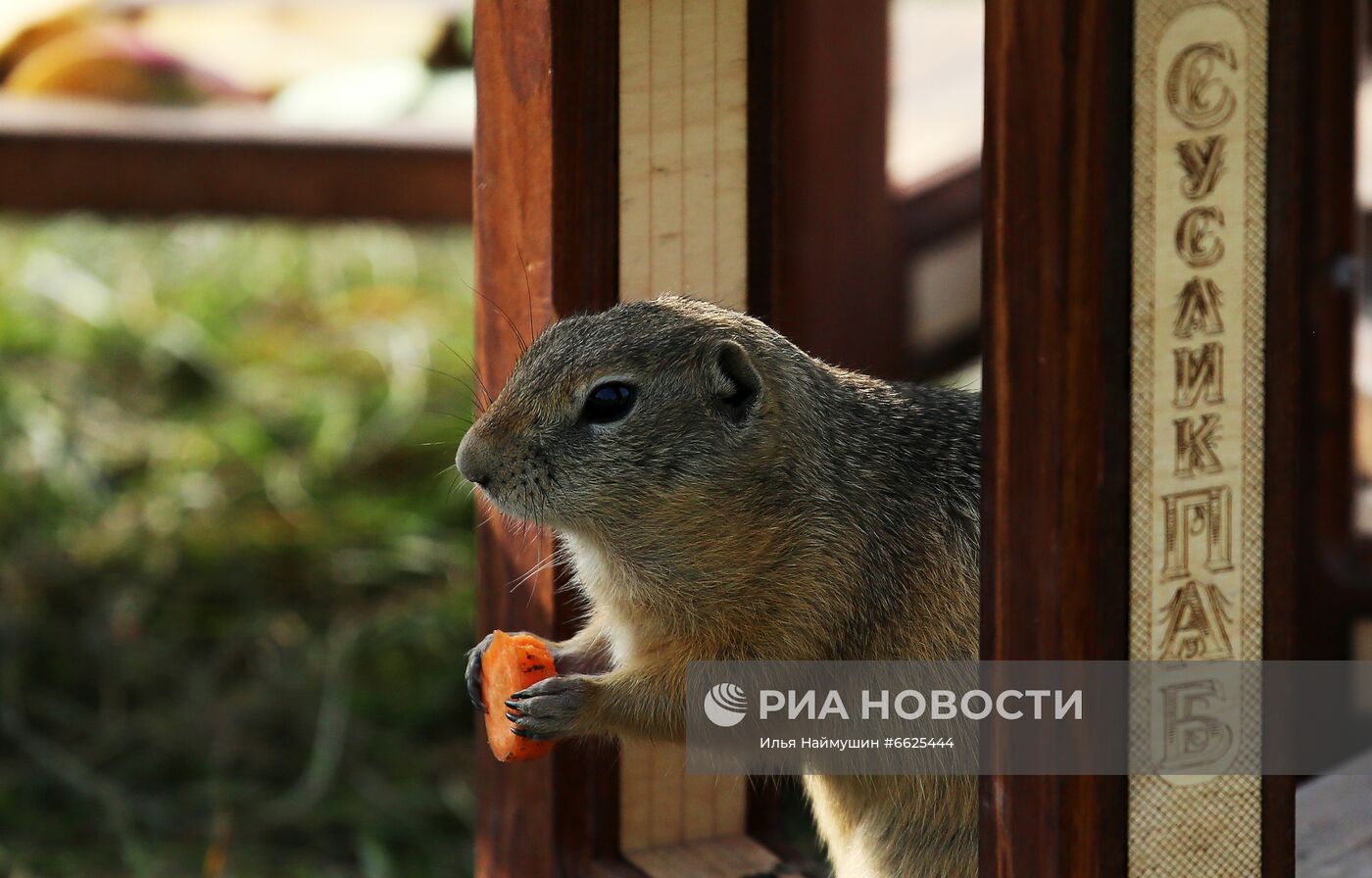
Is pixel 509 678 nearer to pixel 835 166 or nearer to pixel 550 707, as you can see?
pixel 550 707

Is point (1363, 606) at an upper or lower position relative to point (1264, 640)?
lower

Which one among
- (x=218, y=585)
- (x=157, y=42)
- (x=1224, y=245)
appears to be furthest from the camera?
(x=218, y=585)

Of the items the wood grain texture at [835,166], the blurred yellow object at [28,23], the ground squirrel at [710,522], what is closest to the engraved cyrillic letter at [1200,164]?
the ground squirrel at [710,522]

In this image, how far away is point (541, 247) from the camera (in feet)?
5.79

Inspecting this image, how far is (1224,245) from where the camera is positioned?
129 cm

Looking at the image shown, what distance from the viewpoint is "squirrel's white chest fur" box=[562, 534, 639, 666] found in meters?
1.72

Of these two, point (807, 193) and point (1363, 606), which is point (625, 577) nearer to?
point (807, 193)

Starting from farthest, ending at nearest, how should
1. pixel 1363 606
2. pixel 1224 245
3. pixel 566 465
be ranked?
pixel 1363 606, pixel 566 465, pixel 1224 245

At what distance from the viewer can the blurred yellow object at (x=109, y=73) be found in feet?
11.4

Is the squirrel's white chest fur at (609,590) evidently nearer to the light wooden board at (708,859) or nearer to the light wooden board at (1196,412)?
the light wooden board at (708,859)

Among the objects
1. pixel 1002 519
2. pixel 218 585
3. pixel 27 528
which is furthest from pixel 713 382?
pixel 27 528

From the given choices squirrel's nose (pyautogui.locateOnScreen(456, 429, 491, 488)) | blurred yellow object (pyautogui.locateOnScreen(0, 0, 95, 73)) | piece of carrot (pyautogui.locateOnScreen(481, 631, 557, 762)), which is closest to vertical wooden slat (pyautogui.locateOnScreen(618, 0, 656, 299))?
squirrel's nose (pyautogui.locateOnScreen(456, 429, 491, 488))

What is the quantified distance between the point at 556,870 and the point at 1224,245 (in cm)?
102

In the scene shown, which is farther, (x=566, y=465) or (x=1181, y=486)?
(x=566, y=465)
